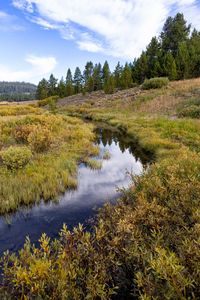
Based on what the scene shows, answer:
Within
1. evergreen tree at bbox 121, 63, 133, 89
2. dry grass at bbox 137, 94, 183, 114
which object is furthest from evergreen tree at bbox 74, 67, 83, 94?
dry grass at bbox 137, 94, 183, 114

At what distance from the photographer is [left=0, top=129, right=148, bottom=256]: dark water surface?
6.48 meters

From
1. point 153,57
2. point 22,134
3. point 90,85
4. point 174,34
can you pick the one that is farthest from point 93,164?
point 90,85

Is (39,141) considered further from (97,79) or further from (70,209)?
(97,79)

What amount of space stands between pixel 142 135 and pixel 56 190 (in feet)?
35.8

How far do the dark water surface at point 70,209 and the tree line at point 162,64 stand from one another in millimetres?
41424

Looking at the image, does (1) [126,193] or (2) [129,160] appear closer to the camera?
(1) [126,193]

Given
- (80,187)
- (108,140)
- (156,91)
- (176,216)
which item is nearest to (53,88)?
(156,91)

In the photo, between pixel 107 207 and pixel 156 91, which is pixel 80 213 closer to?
pixel 107 207

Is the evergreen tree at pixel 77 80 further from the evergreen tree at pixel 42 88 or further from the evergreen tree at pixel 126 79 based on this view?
the evergreen tree at pixel 126 79

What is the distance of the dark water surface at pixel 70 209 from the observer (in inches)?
255

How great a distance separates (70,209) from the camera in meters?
7.82

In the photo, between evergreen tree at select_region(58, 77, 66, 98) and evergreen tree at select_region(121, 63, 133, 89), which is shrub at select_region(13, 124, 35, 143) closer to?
evergreen tree at select_region(121, 63, 133, 89)

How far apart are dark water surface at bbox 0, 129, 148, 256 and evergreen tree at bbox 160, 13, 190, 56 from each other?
5312cm

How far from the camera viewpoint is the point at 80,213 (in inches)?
299
